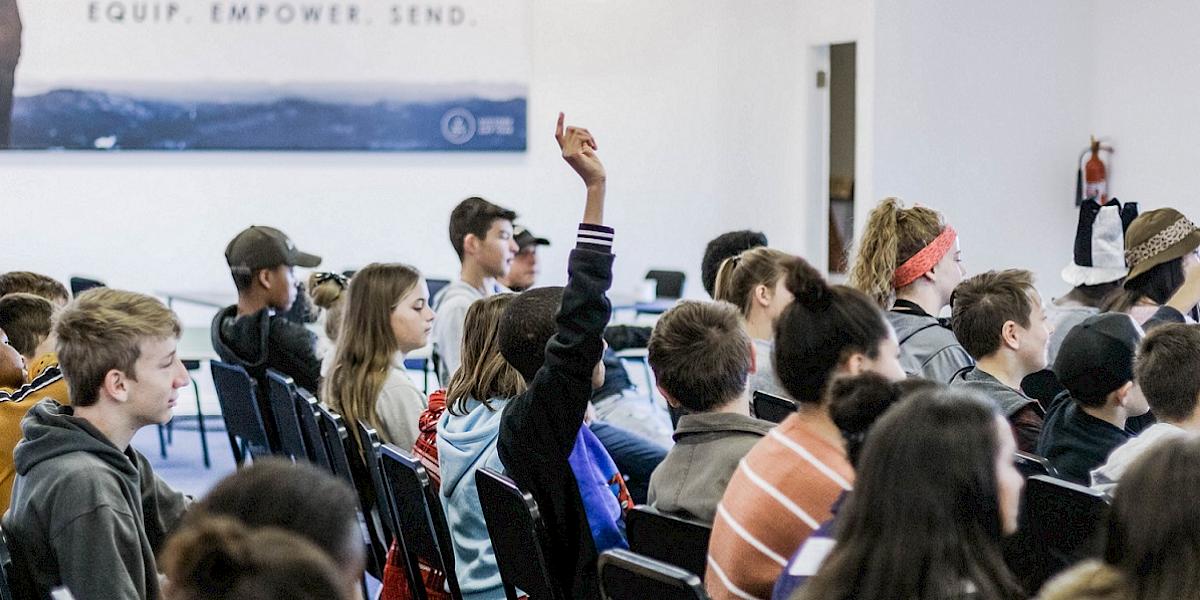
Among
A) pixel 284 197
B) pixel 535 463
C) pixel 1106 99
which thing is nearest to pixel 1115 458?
pixel 535 463

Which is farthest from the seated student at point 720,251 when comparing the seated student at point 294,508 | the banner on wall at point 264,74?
the banner on wall at point 264,74

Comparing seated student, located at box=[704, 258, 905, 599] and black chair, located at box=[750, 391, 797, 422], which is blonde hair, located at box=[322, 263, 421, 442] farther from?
seated student, located at box=[704, 258, 905, 599]

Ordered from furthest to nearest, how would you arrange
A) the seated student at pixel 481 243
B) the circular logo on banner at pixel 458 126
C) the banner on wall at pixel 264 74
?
the circular logo on banner at pixel 458 126 < the banner on wall at pixel 264 74 < the seated student at pixel 481 243

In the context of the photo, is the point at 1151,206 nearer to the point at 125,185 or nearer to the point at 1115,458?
the point at 1115,458

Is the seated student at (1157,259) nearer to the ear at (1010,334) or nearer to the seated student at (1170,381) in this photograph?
the ear at (1010,334)

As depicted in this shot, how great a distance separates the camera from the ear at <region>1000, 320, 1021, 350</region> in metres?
3.35

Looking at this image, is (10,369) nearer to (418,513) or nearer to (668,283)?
(418,513)

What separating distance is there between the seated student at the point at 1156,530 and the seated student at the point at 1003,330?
1833mm

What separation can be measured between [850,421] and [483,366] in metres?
1.19

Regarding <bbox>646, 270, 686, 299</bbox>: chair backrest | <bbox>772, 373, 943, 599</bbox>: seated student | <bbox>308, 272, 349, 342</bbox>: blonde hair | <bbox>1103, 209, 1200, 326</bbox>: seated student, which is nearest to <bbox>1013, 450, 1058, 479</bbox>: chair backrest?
<bbox>772, 373, 943, 599</bbox>: seated student

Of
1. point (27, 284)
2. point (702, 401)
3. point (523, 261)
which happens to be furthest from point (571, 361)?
point (523, 261)

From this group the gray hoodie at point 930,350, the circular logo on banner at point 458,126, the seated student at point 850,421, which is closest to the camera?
the seated student at point 850,421

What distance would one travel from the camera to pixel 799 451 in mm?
2131

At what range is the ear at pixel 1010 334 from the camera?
3354 millimetres
